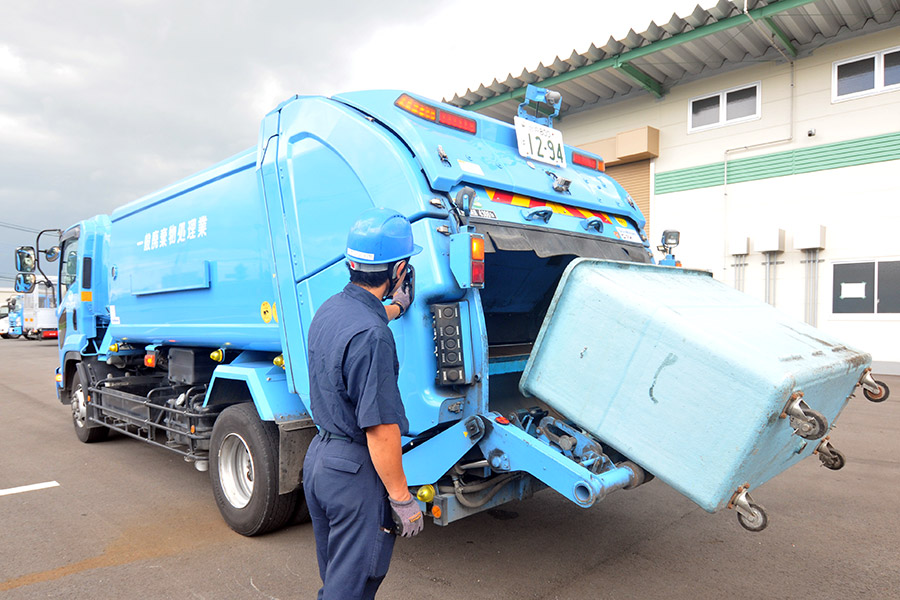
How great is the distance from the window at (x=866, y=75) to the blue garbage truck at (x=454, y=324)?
906 centimetres

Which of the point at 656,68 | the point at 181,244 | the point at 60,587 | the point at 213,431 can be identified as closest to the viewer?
the point at 60,587

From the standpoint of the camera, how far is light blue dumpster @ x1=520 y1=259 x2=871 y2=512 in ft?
7.56

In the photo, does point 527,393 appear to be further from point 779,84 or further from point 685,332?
point 779,84

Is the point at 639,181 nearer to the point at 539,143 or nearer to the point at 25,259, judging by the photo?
the point at 539,143

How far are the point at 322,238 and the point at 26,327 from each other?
3216cm

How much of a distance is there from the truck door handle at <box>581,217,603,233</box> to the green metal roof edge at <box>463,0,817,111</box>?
8682mm

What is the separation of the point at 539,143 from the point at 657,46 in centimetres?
922

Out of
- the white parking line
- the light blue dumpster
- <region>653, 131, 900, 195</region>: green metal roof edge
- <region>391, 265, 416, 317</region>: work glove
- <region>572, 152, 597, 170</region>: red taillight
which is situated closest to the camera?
the light blue dumpster

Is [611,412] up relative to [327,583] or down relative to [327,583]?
up

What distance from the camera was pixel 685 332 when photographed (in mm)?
2449

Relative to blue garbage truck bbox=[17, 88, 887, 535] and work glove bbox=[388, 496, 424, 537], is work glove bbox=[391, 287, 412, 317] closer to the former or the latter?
blue garbage truck bbox=[17, 88, 887, 535]

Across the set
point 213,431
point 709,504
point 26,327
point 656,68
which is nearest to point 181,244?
point 213,431

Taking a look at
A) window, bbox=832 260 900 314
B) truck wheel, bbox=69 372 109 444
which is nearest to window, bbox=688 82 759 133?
window, bbox=832 260 900 314

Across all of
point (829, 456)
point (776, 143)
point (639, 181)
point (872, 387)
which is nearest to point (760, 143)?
point (776, 143)
